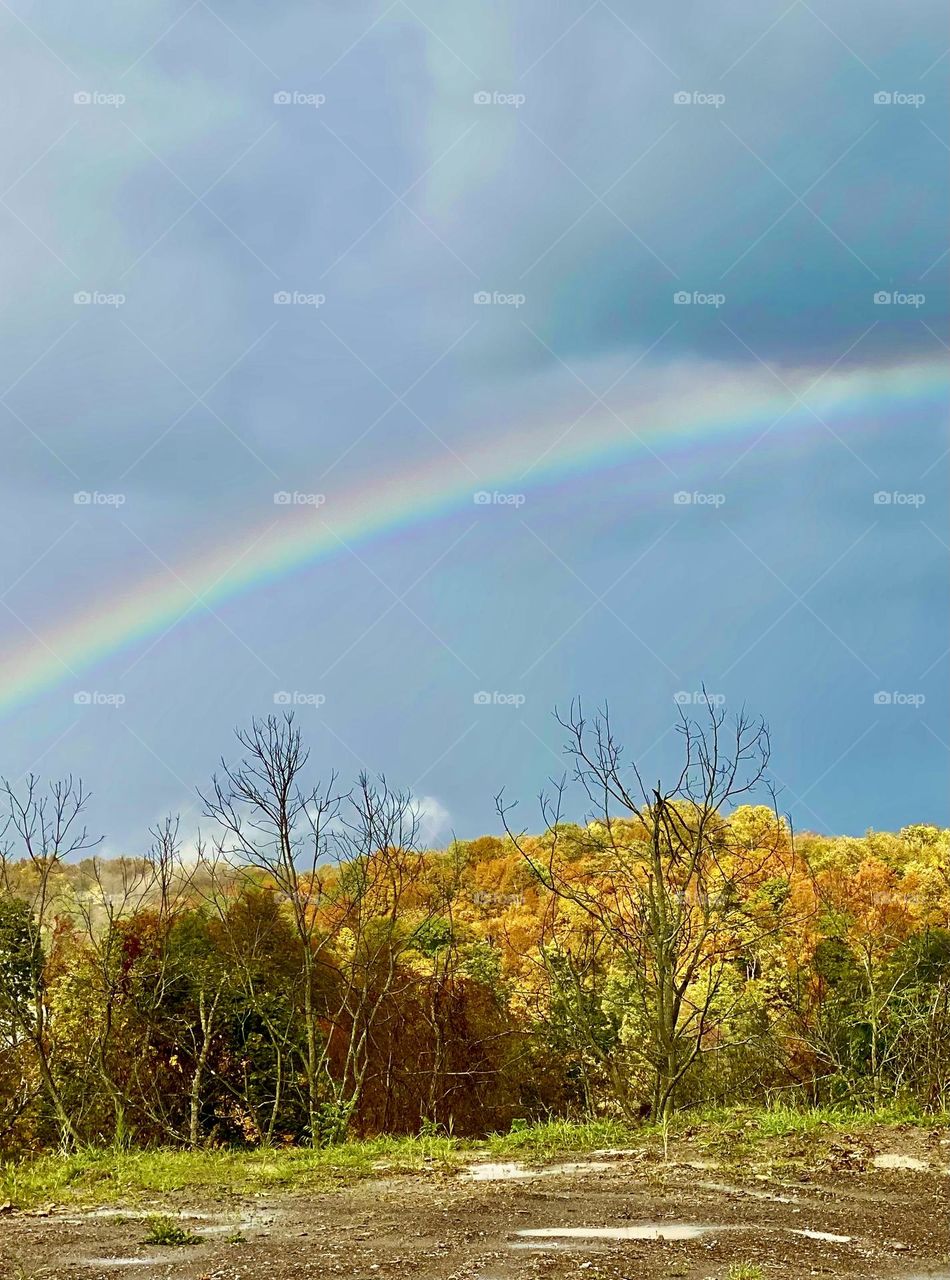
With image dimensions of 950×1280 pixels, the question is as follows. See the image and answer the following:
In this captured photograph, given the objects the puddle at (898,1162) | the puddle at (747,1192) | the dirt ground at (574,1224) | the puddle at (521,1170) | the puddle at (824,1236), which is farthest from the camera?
the puddle at (521,1170)

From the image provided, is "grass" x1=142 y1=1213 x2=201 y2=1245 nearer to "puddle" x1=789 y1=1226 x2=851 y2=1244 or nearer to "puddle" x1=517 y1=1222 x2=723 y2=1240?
"puddle" x1=517 y1=1222 x2=723 y2=1240

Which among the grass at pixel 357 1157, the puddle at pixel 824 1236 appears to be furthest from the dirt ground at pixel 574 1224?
the grass at pixel 357 1157

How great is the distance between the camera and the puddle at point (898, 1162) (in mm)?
8109

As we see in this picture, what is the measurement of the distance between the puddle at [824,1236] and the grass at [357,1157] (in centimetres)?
258

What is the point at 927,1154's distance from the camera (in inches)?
332

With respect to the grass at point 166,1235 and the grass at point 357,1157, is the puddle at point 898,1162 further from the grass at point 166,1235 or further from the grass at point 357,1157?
the grass at point 166,1235

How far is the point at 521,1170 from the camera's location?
336 inches

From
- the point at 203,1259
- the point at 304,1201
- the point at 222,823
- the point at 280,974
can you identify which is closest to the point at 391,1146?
the point at 304,1201

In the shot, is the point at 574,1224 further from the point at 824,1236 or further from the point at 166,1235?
the point at 166,1235

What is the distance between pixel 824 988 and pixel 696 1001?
3.91 meters

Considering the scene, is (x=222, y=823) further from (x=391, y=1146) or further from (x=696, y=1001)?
(x=696, y=1001)

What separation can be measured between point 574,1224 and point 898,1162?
10.3 feet

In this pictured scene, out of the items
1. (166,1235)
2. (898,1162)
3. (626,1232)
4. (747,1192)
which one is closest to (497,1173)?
(747,1192)

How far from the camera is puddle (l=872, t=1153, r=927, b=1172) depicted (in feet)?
26.6
